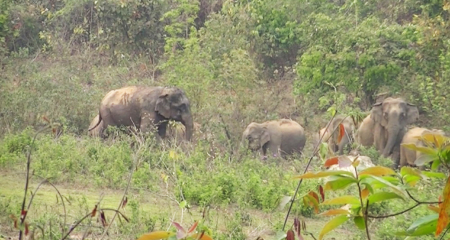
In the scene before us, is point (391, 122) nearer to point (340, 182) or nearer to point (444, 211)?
point (340, 182)

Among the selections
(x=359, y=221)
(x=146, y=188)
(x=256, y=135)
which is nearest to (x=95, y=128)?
(x=256, y=135)

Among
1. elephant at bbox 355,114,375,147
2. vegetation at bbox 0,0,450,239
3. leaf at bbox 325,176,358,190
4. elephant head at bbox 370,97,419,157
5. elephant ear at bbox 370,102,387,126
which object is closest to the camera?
leaf at bbox 325,176,358,190

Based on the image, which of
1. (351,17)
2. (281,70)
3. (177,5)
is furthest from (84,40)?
(351,17)

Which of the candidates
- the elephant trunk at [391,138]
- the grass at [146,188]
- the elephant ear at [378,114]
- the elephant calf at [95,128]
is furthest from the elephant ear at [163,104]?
the elephant trunk at [391,138]

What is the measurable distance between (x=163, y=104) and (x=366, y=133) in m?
3.67

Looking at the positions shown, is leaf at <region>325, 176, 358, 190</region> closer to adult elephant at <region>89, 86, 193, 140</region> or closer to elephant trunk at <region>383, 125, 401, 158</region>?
adult elephant at <region>89, 86, 193, 140</region>

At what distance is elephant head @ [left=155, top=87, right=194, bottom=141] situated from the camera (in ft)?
45.7

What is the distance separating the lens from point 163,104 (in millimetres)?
14062

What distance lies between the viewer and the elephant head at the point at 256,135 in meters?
14.6

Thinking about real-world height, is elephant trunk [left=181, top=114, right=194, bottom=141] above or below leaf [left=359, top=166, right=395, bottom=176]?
below

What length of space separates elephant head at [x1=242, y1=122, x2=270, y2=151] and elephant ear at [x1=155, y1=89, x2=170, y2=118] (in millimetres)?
1455

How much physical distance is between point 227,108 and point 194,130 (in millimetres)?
1198

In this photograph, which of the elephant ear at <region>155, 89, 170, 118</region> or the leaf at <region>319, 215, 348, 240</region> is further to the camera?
the elephant ear at <region>155, 89, 170, 118</region>

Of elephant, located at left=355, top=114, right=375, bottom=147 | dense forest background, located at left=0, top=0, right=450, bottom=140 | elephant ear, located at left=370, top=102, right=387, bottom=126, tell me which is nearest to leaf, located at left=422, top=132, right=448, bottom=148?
dense forest background, located at left=0, top=0, right=450, bottom=140
